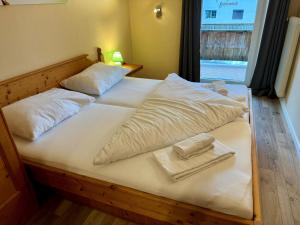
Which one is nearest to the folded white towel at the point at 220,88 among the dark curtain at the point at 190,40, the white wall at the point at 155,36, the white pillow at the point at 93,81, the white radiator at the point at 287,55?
the white pillow at the point at 93,81

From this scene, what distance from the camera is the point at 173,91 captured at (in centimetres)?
198

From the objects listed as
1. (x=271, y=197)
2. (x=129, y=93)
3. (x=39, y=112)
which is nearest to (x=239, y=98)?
(x=271, y=197)

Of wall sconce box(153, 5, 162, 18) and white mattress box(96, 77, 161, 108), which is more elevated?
wall sconce box(153, 5, 162, 18)

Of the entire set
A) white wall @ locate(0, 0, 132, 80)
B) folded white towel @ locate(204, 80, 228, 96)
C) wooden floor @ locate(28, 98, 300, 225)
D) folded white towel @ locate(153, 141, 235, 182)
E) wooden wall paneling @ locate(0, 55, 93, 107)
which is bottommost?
wooden floor @ locate(28, 98, 300, 225)

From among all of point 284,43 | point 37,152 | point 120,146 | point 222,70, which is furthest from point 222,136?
point 222,70

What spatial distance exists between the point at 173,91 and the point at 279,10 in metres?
2.11

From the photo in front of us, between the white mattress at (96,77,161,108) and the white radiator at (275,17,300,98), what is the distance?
1.77m

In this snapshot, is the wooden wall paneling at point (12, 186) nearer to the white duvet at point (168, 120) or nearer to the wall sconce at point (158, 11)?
the white duvet at point (168, 120)

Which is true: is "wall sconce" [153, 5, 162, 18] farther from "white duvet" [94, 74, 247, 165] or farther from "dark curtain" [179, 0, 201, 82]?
"white duvet" [94, 74, 247, 165]

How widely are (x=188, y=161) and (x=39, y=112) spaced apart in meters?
1.18

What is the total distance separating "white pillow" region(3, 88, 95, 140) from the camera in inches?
61.4

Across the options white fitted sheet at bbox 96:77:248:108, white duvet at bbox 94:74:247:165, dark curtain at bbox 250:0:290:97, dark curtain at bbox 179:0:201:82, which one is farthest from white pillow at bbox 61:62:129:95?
dark curtain at bbox 250:0:290:97

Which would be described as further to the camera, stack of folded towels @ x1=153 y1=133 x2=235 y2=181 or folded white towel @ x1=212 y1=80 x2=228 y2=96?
folded white towel @ x1=212 y1=80 x2=228 y2=96

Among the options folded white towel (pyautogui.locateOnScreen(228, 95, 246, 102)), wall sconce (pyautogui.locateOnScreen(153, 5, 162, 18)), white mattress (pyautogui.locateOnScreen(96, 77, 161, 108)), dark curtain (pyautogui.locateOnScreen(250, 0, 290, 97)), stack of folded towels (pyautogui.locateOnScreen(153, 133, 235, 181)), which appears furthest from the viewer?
wall sconce (pyautogui.locateOnScreen(153, 5, 162, 18))
